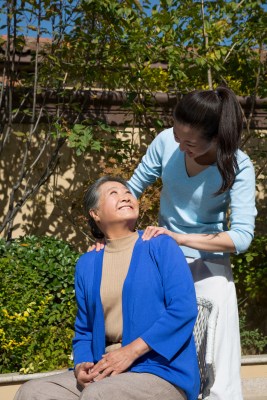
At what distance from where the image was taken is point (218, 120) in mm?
3211

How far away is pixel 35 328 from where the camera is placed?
536 centimetres

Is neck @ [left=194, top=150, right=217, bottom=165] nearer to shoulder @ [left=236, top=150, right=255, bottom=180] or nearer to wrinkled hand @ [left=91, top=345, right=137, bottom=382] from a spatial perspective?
shoulder @ [left=236, top=150, right=255, bottom=180]

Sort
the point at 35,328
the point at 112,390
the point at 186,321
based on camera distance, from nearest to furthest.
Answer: the point at 112,390 → the point at 186,321 → the point at 35,328

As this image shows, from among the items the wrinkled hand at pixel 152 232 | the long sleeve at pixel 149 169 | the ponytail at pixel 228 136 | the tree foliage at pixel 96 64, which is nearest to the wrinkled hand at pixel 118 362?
the wrinkled hand at pixel 152 232

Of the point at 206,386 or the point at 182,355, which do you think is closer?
the point at 182,355

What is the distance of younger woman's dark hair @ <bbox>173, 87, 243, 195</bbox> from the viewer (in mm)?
3193

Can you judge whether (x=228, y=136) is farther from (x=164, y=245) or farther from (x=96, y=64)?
(x=96, y=64)

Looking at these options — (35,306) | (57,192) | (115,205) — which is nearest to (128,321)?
(115,205)

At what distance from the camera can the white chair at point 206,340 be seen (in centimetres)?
309

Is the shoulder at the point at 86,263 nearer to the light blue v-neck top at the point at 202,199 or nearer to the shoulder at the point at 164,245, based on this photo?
the shoulder at the point at 164,245

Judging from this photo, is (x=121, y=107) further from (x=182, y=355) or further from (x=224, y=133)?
(x=182, y=355)

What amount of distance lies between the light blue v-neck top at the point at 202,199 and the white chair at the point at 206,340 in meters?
0.27

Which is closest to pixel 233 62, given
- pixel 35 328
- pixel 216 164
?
pixel 35 328

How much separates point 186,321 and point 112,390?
39 cm
